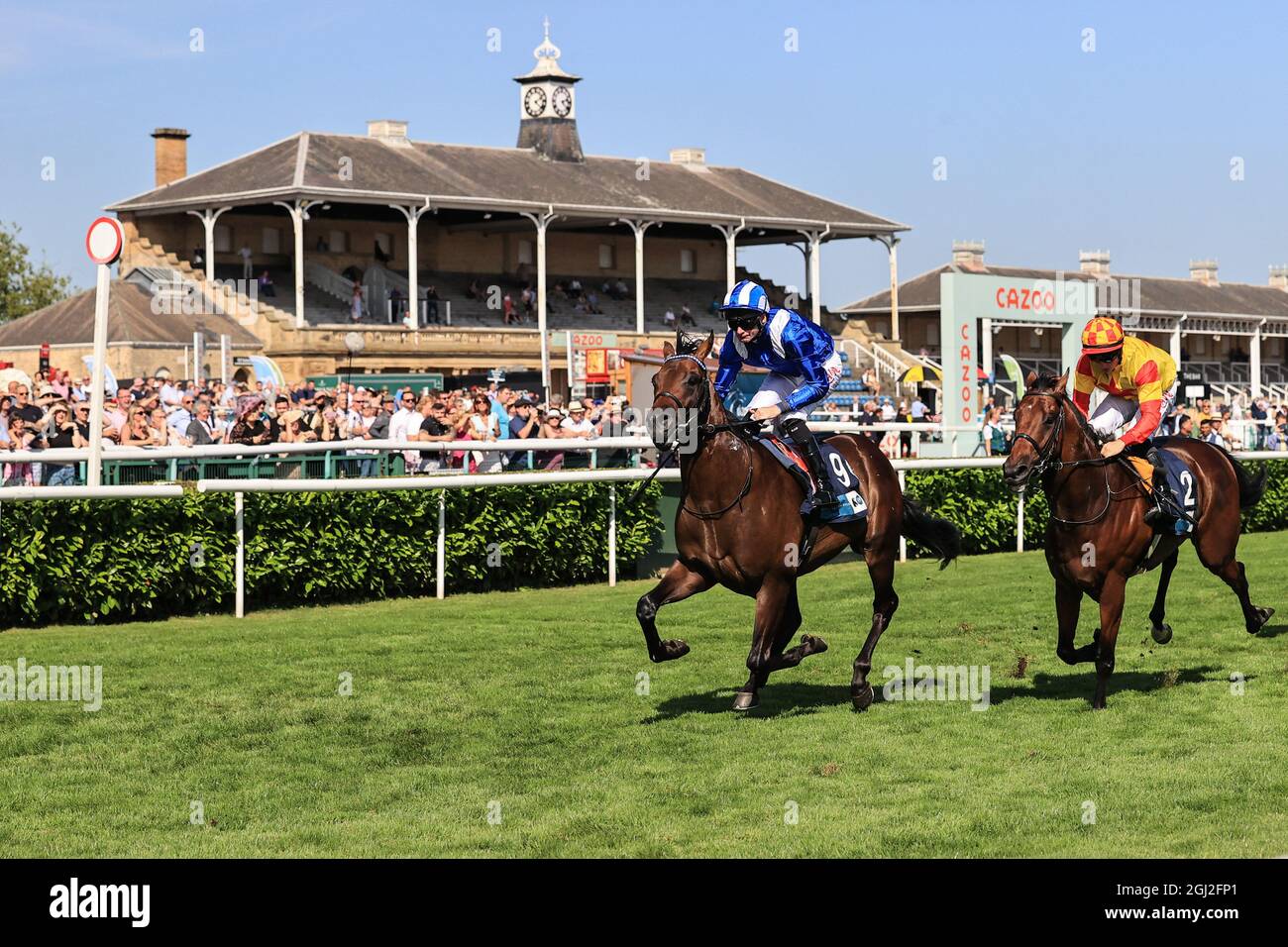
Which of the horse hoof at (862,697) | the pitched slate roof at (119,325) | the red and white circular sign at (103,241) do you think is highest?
the pitched slate roof at (119,325)

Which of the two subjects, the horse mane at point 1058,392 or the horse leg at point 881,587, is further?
the horse leg at point 881,587

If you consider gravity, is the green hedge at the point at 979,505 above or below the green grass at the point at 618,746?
above

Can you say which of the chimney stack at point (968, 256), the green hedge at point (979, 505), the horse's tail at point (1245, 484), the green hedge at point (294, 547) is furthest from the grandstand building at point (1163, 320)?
the horse's tail at point (1245, 484)

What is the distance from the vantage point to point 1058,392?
798 cm

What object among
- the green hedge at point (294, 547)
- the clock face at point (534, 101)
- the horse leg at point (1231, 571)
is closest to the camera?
the horse leg at point (1231, 571)

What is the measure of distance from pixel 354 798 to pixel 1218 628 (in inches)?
234

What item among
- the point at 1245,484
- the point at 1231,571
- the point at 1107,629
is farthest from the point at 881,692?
the point at 1245,484

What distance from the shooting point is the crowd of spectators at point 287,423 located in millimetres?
13086

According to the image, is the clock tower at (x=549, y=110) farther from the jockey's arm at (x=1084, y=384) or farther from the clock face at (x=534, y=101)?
the jockey's arm at (x=1084, y=384)

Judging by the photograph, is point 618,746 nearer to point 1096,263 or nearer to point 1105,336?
point 1105,336

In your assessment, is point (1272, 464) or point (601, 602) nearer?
point (601, 602)

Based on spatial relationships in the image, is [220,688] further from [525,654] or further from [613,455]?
[613,455]
